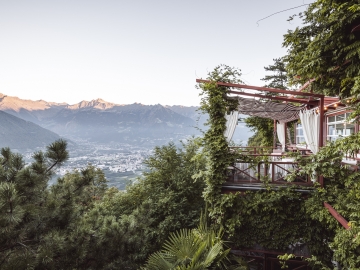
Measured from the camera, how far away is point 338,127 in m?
8.56

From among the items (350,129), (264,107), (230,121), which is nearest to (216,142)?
(230,121)

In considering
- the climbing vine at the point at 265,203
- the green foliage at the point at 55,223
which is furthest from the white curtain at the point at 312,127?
the green foliage at the point at 55,223

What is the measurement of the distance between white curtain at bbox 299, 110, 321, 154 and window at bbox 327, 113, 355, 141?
2479 millimetres

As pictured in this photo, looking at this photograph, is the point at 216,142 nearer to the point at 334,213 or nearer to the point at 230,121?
the point at 230,121

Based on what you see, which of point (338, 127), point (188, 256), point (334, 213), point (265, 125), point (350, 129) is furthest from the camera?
point (265, 125)

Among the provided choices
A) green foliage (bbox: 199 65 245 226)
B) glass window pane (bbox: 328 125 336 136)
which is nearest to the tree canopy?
green foliage (bbox: 199 65 245 226)

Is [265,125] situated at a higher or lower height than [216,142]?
higher

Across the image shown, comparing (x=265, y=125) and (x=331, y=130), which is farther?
(x=265, y=125)

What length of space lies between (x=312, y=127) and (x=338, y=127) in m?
4.03

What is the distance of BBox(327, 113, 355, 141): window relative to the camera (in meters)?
7.61

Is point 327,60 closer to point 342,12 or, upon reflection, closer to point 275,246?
point 342,12

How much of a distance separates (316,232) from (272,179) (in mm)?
1792

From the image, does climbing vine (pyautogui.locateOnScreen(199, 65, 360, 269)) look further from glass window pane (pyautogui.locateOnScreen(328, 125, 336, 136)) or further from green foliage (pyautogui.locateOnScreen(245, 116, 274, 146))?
green foliage (pyautogui.locateOnScreen(245, 116, 274, 146))

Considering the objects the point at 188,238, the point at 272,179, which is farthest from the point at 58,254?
the point at 272,179
